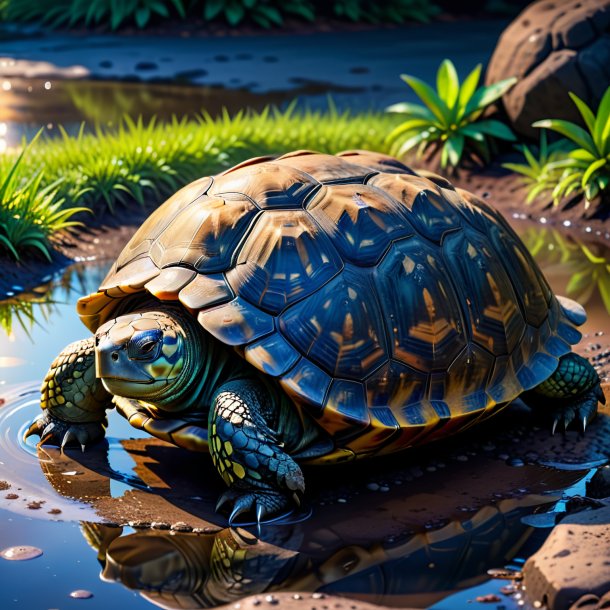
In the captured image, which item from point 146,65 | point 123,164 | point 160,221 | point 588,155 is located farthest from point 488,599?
point 146,65

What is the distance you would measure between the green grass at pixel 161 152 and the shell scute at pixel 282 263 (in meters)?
3.91

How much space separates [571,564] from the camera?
346 cm

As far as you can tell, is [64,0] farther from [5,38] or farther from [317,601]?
[317,601]

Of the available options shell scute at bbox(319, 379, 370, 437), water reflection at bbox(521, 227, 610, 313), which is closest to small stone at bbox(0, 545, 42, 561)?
shell scute at bbox(319, 379, 370, 437)

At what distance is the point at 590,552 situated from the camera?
11.5 ft

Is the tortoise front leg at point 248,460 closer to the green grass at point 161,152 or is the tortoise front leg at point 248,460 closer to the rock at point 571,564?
the rock at point 571,564

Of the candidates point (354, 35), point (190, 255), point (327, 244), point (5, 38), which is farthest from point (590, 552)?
point (5, 38)

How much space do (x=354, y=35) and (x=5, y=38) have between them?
550cm

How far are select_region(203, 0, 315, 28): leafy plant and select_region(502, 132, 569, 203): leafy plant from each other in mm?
8260

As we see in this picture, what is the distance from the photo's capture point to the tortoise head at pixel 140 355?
3.95 metres

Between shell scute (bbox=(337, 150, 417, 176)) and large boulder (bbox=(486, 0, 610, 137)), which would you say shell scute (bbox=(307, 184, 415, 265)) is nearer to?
shell scute (bbox=(337, 150, 417, 176))

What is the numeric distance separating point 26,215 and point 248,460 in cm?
377

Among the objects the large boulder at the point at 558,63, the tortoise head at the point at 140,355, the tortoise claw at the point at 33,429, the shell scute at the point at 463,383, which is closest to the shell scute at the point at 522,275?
the shell scute at the point at 463,383

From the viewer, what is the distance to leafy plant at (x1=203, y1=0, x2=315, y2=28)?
1630 cm
